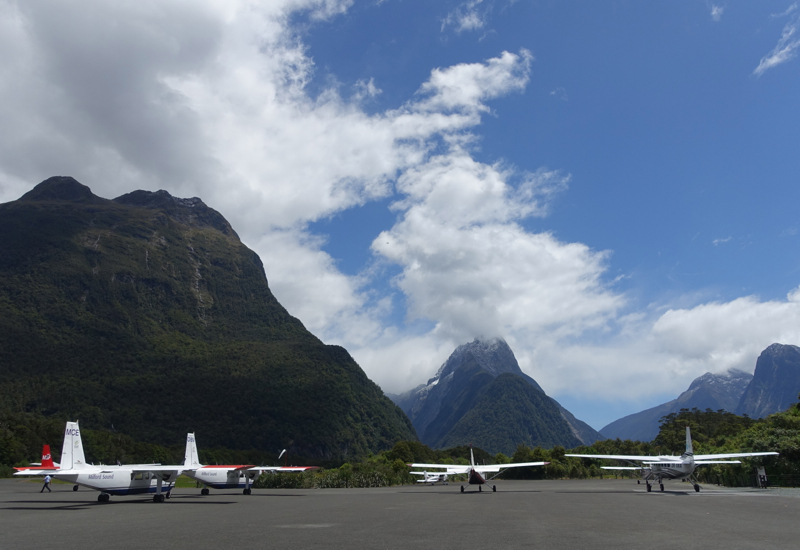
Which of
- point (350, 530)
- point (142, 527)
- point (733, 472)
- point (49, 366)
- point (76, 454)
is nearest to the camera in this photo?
point (350, 530)

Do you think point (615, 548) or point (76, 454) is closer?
point (615, 548)

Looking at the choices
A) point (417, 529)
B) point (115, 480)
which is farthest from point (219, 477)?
point (417, 529)

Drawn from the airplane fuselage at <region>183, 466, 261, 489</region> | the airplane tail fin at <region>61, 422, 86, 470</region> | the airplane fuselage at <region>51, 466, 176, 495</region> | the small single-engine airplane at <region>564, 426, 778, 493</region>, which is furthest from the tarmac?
the small single-engine airplane at <region>564, 426, 778, 493</region>

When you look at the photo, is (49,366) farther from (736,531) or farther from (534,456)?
(736,531)

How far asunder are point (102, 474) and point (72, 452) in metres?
2.22

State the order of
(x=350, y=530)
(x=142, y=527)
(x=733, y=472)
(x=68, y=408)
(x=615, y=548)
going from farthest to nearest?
(x=68, y=408), (x=733, y=472), (x=142, y=527), (x=350, y=530), (x=615, y=548)

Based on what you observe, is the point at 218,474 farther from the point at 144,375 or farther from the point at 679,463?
the point at 144,375

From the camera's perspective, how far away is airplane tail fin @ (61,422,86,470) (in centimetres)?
2923

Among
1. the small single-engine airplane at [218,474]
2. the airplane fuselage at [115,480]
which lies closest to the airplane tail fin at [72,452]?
the airplane fuselage at [115,480]

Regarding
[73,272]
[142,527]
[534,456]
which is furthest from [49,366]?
[142,527]

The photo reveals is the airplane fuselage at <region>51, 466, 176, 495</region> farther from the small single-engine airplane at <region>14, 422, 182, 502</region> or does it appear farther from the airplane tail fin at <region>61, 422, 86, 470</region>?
the airplane tail fin at <region>61, 422, 86, 470</region>

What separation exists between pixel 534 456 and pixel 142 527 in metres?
93.2

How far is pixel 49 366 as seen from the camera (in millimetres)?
142875

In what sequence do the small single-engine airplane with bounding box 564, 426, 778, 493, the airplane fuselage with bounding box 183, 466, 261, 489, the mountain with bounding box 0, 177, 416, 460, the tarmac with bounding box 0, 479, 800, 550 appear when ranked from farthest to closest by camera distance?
the mountain with bounding box 0, 177, 416, 460
the small single-engine airplane with bounding box 564, 426, 778, 493
the airplane fuselage with bounding box 183, 466, 261, 489
the tarmac with bounding box 0, 479, 800, 550
